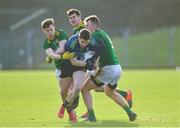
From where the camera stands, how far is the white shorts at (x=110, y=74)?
14.2m

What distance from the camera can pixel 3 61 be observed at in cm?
5153

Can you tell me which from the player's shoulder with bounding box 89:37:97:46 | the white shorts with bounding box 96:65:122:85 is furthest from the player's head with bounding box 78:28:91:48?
the white shorts with bounding box 96:65:122:85

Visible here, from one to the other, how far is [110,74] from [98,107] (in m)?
3.94

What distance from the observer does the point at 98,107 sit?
1800cm

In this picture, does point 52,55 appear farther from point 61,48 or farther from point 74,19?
point 74,19

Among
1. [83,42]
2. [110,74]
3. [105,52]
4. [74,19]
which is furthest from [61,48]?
[110,74]

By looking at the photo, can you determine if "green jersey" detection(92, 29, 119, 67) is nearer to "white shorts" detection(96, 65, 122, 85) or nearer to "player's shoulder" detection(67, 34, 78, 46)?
"white shorts" detection(96, 65, 122, 85)

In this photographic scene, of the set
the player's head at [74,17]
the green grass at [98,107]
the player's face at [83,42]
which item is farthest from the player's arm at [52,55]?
the green grass at [98,107]

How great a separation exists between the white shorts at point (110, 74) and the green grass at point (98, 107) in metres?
0.79

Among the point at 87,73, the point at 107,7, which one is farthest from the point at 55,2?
the point at 87,73

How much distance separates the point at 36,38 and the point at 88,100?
37280mm

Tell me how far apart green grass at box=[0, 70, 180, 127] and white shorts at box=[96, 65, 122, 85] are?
789 millimetres

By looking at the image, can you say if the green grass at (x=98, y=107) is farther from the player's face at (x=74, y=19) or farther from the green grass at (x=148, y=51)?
the green grass at (x=148, y=51)

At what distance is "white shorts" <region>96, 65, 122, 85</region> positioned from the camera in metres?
14.2
